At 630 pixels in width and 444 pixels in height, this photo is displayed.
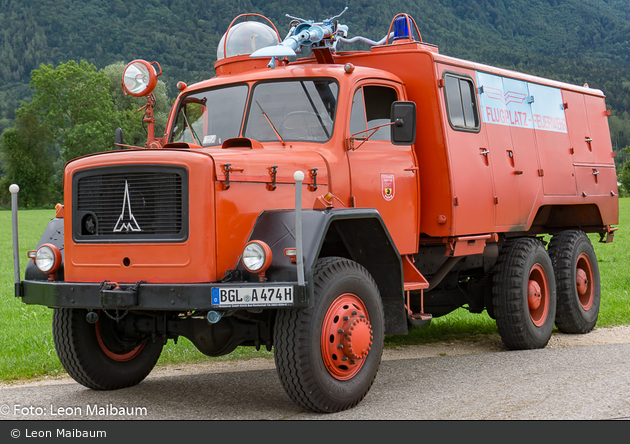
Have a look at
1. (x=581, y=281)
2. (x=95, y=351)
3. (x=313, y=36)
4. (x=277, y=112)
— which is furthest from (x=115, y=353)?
(x=581, y=281)

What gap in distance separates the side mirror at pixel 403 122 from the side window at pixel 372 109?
301mm

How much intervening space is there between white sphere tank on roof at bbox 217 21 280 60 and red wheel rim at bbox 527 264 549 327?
4.10 meters

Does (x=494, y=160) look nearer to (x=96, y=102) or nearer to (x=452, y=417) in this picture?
(x=452, y=417)

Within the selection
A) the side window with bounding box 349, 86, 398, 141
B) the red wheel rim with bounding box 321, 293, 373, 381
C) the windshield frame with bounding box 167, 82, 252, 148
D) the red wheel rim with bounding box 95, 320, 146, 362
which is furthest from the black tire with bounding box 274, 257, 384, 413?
the red wheel rim with bounding box 95, 320, 146, 362

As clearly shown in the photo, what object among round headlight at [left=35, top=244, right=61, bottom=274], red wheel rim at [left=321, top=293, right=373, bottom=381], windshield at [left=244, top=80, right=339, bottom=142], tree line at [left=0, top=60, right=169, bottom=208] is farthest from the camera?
tree line at [left=0, top=60, right=169, bottom=208]

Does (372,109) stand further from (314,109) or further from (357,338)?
(357,338)

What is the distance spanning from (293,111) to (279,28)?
95598mm

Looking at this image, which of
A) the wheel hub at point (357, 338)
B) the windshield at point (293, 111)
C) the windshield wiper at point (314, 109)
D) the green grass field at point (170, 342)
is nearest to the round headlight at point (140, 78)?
the windshield at point (293, 111)

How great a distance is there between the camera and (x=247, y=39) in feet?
25.8

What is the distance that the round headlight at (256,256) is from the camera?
5.36 metres

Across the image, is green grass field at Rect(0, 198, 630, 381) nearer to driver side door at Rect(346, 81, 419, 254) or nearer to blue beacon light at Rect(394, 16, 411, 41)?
driver side door at Rect(346, 81, 419, 254)

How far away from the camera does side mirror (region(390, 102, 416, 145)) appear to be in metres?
6.61

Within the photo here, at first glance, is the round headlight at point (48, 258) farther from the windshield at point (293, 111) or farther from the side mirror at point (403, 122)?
the side mirror at point (403, 122)

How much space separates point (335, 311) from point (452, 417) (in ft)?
3.78
